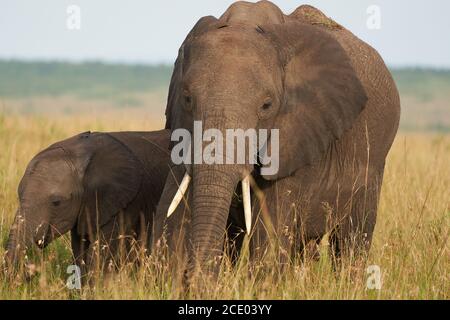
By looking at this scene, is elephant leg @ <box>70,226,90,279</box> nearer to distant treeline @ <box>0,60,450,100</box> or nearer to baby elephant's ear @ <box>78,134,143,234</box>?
baby elephant's ear @ <box>78,134,143,234</box>

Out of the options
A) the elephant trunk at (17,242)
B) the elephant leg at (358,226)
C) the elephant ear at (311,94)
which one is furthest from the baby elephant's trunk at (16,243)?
the elephant leg at (358,226)

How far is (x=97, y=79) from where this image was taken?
4547 inches

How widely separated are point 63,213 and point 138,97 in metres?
90.6

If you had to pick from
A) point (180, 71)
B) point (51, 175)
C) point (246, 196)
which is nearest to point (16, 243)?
point (51, 175)

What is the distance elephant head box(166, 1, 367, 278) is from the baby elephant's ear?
5.26 ft

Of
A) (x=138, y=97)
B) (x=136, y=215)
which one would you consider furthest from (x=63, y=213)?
(x=138, y=97)

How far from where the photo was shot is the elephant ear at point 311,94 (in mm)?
7660

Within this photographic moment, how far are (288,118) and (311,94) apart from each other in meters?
0.30

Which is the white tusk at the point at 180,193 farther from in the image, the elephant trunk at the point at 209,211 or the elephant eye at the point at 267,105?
the elephant eye at the point at 267,105

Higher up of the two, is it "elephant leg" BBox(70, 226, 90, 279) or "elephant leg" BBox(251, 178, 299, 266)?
"elephant leg" BBox(251, 178, 299, 266)

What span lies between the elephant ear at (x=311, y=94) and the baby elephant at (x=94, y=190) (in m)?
2.01

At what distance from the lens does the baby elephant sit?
9.39m

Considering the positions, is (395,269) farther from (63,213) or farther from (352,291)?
(63,213)

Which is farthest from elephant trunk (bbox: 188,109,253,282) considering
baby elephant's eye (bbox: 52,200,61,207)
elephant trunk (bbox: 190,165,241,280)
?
baby elephant's eye (bbox: 52,200,61,207)
